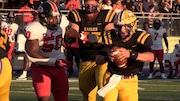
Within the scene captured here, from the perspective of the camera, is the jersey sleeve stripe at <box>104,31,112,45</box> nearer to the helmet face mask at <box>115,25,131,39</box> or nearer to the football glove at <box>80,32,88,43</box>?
the helmet face mask at <box>115,25,131,39</box>

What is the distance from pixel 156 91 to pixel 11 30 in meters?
4.59

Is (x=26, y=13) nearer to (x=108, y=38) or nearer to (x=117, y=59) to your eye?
(x=108, y=38)

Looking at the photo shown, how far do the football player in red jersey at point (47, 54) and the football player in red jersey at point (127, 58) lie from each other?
85 centimetres

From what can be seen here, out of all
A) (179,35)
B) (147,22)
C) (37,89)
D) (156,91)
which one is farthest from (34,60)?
(179,35)

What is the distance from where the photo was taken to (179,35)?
19.4 meters

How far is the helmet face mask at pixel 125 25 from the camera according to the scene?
7074 millimetres

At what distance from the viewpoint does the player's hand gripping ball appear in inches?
275

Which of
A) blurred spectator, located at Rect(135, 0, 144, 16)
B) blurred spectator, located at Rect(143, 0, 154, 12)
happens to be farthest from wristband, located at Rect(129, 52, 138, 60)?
blurred spectator, located at Rect(143, 0, 154, 12)

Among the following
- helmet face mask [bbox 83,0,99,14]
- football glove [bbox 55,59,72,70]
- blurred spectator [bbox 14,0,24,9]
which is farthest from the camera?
blurred spectator [bbox 14,0,24,9]

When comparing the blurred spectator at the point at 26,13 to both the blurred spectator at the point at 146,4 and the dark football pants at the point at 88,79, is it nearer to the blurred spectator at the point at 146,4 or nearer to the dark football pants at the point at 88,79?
the blurred spectator at the point at 146,4

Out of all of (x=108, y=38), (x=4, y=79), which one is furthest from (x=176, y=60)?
(x=4, y=79)

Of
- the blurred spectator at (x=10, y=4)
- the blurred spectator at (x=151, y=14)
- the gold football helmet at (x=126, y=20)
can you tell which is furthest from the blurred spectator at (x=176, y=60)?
the gold football helmet at (x=126, y=20)

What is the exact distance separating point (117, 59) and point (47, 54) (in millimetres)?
1334

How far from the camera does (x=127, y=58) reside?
7.15 metres
